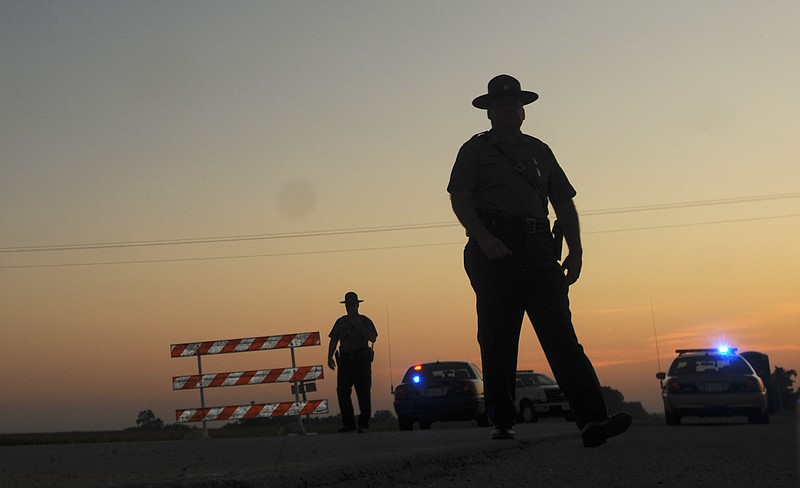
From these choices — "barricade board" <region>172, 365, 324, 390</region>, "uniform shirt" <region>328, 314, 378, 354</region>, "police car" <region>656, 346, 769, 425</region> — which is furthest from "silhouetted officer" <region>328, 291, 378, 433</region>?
"police car" <region>656, 346, 769, 425</region>

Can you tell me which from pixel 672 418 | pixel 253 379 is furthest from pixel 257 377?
pixel 672 418

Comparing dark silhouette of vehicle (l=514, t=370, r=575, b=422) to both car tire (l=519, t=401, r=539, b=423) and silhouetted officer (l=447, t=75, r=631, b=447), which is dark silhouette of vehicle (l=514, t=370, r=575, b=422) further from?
silhouetted officer (l=447, t=75, r=631, b=447)

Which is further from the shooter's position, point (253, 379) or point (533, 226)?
point (253, 379)

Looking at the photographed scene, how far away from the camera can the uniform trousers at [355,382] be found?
14984 mm

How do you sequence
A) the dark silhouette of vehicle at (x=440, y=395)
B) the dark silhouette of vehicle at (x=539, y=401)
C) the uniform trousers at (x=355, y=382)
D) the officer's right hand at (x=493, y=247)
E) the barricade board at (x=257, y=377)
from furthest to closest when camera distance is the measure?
the dark silhouette of vehicle at (x=539, y=401) < the dark silhouette of vehicle at (x=440, y=395) < the barricade board at (x=257, y=377) < the uniform trousers at (x=355, y=382) < the officer's right hand at (x=493, y=247)

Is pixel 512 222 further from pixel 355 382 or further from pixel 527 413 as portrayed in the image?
pixel 527 413

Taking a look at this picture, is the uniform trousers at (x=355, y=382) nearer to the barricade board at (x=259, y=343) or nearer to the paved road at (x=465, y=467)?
the barricade board at (x=259, y=343)

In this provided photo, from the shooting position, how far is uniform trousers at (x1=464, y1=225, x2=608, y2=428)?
6.80 meters

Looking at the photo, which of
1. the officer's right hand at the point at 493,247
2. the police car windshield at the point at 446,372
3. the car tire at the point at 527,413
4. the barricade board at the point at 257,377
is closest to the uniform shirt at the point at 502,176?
the officer's right hand at the point at 493,247

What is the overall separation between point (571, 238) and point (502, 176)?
677 mm

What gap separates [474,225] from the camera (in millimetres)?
6883

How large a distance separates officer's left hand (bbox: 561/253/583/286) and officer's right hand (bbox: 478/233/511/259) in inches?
24.5

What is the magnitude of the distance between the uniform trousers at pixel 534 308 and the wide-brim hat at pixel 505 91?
3.12 ft

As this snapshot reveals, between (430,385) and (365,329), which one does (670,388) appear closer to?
(430,385)
